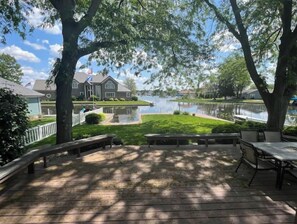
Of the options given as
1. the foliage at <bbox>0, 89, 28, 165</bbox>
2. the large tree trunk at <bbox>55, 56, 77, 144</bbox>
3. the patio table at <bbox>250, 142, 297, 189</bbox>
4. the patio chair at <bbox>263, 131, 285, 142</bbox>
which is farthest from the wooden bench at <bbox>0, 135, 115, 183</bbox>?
the patio chair at <bbox>263, 131, 285, 142</bbox>

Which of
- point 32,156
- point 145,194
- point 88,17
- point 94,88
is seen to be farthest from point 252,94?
point 32,156

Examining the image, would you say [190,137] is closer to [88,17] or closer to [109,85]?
[88,17]

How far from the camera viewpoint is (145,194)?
3.59 m

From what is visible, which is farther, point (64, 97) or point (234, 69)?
point (234, 69)

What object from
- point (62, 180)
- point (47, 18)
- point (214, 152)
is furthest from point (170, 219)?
point (47, 18)

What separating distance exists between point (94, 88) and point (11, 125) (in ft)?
151

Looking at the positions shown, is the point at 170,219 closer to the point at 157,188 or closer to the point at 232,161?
the point at 157,188

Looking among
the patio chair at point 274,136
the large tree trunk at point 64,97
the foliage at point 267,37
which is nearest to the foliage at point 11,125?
the large tree trunk at point 64,97

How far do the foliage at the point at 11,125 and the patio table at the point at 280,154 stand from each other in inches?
199

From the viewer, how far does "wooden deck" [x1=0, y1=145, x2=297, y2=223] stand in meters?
2.94

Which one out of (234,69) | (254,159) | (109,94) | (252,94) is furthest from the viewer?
(252,94)

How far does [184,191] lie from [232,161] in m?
2.27

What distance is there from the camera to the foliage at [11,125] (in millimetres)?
4176

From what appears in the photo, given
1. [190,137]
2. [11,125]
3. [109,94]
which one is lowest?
[190,137]
